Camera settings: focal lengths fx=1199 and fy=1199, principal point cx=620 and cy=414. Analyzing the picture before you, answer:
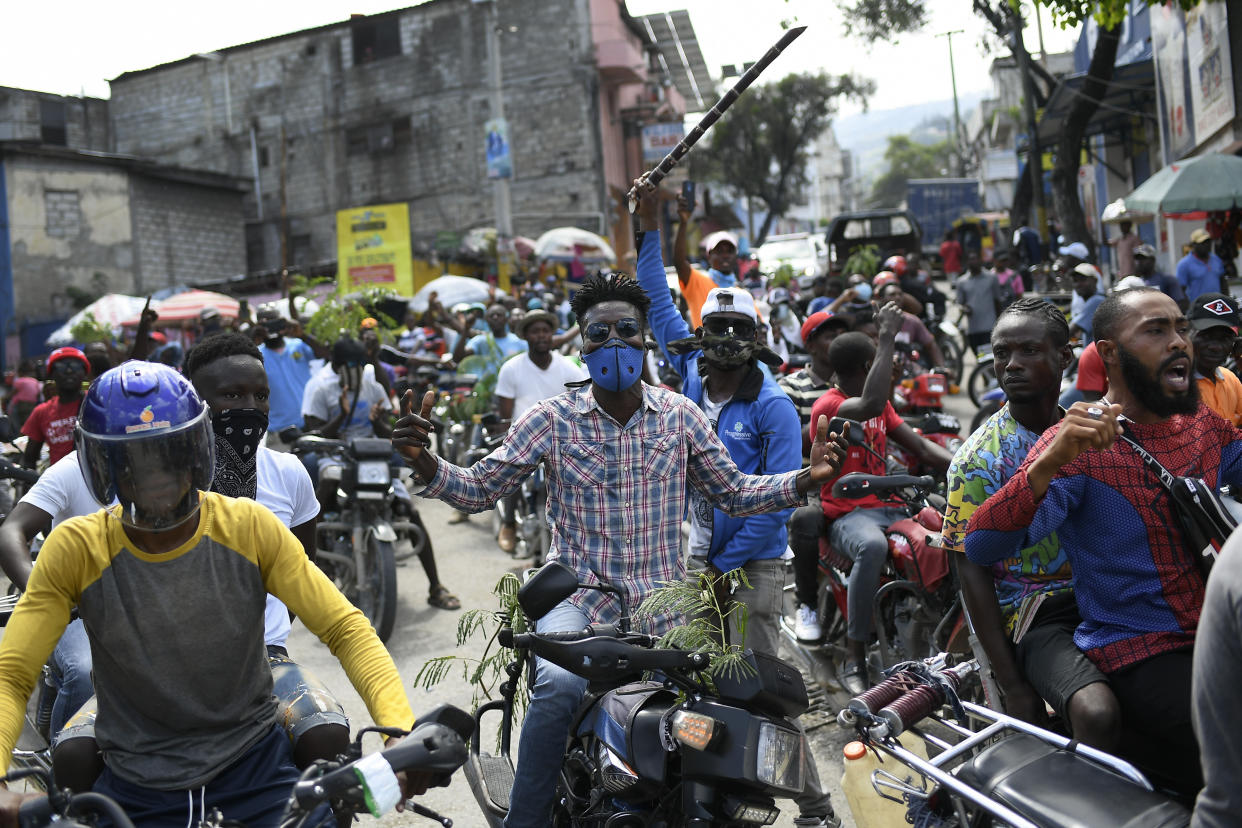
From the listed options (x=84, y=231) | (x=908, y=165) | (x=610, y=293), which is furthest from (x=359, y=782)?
(x=908, y=165)

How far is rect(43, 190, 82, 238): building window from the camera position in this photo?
3278cm

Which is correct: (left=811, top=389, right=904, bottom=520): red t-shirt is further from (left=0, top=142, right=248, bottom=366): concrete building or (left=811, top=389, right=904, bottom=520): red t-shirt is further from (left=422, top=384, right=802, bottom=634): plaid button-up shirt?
(left=0, top=142, right=248, bottom=366): concrete building

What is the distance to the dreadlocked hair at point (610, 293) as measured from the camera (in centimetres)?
421

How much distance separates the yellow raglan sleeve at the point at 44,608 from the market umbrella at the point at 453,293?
20414mm

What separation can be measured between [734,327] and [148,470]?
2.88 meters

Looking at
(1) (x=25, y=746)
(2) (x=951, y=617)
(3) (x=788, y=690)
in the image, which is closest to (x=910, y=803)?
(3) (x=788, y=690)

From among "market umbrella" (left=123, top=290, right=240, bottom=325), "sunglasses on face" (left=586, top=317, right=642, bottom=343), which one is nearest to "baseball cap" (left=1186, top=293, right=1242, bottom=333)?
"sunglasses on face" (left=586, top=317, right=642, bottom=343)

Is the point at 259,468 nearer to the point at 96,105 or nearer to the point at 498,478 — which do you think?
the point at 498,478

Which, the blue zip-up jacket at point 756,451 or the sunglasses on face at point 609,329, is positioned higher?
the sunglasses on face at point 609,329

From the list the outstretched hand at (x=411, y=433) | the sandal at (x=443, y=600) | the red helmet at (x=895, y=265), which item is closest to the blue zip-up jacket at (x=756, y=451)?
the outstretched hand at (x=411, y=433)

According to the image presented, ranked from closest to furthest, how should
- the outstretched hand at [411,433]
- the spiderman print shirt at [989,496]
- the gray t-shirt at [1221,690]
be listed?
the gray t-shirt at [1221,690] < the spiderman print shirt at [989,496] < the outstretched hand at [411,433]

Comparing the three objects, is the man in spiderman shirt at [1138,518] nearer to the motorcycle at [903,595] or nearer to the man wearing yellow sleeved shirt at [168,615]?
the motorcycle at [903,595]

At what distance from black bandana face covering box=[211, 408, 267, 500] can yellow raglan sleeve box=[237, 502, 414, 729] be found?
1.10m

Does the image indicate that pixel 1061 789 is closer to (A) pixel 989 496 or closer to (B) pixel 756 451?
(A) pixel 989 496
